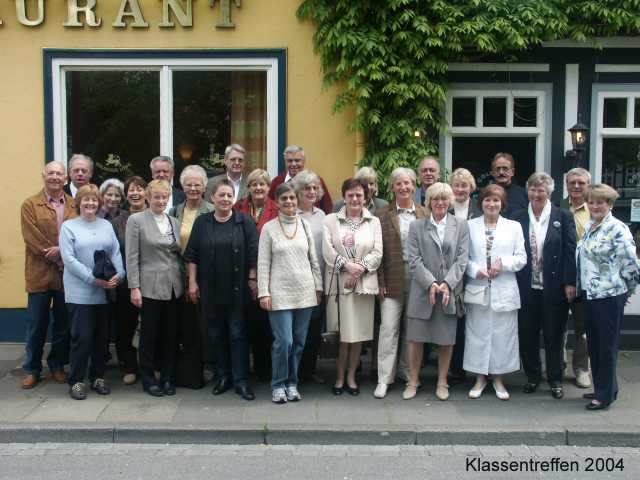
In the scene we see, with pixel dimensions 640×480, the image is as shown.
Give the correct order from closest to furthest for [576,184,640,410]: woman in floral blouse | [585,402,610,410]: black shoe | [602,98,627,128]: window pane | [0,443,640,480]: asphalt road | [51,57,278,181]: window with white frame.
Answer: [0,443,640,480]: asphalt road
[576,184,640,410]: woman in floral blouse
[585,402,610,410]: black shoe
[51,57,278,181]: window with white frame
[602,98,627,128]: window pane

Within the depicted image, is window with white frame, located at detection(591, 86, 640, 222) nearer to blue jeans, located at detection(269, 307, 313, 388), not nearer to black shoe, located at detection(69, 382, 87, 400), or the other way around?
blue jeans, located at detection(269, 307, 313, 388)

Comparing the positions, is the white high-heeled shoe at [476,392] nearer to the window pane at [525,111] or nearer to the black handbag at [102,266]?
the black handbag at [102,266]

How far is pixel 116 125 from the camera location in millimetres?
8125

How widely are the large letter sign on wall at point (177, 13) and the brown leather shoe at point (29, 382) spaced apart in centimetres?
391

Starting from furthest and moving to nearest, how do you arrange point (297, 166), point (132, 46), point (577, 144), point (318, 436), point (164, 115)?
point (164, 115)
point (132, 46)
point (577, 144)
point (297, 166)
point (318, 436)

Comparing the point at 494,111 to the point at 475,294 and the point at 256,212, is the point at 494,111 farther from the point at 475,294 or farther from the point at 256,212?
the point at 256,212

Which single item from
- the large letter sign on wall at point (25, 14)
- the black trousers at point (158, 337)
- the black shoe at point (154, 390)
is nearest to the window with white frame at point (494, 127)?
the black trousers at point (158, 337)

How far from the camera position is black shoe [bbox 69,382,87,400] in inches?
237

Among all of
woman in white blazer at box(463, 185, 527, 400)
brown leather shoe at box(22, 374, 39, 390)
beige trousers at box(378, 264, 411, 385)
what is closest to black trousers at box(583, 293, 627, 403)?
woman in white blazer at box(463, 185, 527, 400)

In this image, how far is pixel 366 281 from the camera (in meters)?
5.95

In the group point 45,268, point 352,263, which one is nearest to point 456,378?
point 352,263

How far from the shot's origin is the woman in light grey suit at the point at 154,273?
5.93 metres

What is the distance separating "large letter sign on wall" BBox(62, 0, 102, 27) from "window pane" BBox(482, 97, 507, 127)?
173 inches

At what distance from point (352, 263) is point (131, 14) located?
396 cm
